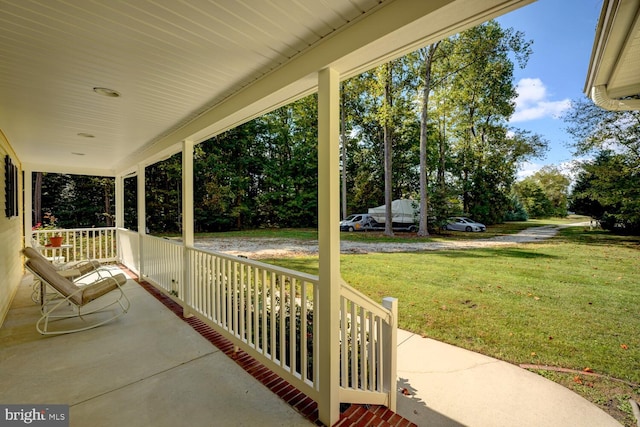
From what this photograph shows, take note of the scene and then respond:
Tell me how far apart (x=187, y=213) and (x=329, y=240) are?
8.70 feet

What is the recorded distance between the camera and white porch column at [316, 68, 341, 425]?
1.76 meters

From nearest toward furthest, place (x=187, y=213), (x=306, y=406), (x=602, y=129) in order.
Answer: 1. (x=306, y=406)
2. (x=187, y=213)
3. (x=602, y=129)

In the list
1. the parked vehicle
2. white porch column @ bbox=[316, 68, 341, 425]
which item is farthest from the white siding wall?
the parked vehicle

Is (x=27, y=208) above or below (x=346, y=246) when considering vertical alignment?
above

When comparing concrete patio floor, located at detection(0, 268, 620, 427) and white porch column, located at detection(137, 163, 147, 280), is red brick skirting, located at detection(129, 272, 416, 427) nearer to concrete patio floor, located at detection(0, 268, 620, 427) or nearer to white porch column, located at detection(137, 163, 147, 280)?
concrete patio floor, located at detection(0, 268, 620, 427)

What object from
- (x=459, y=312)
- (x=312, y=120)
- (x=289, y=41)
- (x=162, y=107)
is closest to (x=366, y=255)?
(x=459, y=312)

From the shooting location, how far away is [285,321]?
2543 mm

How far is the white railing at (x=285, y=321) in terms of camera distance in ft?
6.43

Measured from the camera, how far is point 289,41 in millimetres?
1706

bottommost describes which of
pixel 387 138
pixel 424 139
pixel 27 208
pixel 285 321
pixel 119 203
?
pixel 285 321

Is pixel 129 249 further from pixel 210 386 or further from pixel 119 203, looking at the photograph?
pixel 210 386

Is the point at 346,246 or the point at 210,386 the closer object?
the point at 210,386

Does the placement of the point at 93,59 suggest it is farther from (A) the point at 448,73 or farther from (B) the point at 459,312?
(A) the point at 448,73

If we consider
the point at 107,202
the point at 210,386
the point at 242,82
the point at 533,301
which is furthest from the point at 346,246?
the point at 107,202
